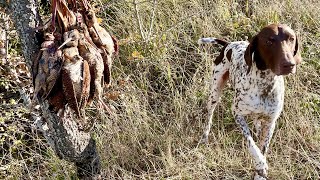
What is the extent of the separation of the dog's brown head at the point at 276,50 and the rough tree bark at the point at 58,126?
1169 millimetres

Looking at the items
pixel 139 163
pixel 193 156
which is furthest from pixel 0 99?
pixel 193 156

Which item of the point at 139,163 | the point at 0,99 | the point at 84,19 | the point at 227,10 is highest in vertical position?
the point at 84,19

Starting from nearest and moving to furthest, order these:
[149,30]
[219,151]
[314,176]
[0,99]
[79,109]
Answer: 1. [79,109]
2. [314,176]
3. [219,151]
4. [0,99]
5. [149,30]

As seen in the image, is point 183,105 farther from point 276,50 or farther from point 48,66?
point 48,66

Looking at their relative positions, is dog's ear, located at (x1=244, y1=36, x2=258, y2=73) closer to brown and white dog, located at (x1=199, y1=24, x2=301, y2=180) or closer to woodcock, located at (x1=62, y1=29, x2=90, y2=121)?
brown and white dog, located at (x1=199, y1=24, x2=301, y2=180)

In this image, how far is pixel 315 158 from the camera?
312 centimetres

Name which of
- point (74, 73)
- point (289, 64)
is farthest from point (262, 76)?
point (74, 73)

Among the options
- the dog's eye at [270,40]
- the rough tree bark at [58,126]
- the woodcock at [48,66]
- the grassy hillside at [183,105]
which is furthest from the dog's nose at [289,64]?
the woodcock at [48,66]

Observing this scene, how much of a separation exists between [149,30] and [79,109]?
2828mm

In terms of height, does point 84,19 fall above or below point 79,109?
above

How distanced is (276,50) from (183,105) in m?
1.12

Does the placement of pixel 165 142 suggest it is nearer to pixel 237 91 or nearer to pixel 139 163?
pixel 139 163

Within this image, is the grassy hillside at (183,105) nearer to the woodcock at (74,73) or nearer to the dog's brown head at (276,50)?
the dog's brown head at (276,50)

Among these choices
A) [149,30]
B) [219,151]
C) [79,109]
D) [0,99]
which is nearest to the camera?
[79,109]
